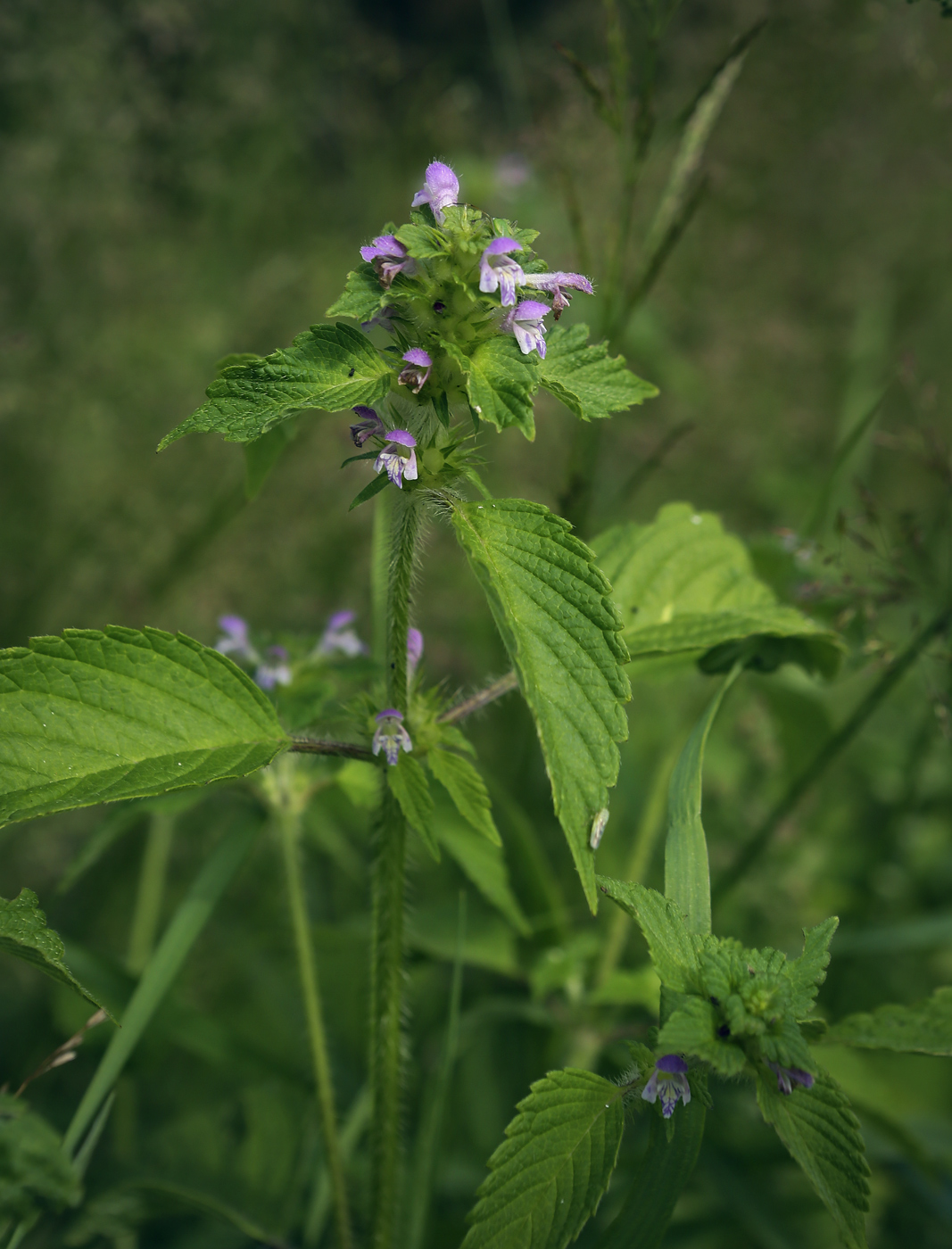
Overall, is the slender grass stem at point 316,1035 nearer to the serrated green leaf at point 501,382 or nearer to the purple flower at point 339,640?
the purple flower at point 339,640

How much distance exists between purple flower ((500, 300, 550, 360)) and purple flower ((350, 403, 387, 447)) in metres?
0.25

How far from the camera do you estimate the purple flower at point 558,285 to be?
4.44 ft

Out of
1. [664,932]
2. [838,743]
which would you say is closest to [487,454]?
[838,743]

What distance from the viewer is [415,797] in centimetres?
141

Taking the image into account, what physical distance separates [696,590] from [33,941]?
4.83 feet

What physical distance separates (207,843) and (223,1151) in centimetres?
121

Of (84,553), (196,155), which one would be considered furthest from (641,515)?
(196,155)

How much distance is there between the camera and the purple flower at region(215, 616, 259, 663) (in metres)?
2.14

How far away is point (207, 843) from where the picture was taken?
11.0 feet

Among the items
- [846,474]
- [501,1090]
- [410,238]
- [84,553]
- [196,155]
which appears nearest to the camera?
[410,238]

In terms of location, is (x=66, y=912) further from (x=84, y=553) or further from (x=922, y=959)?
(x=922, y=959)

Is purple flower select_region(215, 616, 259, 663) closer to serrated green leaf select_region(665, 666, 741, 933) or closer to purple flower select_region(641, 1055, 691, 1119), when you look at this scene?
serrated green leaf select_region(665, 666, 741, 933)

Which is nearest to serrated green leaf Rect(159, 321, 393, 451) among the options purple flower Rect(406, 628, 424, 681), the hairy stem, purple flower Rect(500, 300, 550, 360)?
purple flower Rect(500, 300, 550, 360)

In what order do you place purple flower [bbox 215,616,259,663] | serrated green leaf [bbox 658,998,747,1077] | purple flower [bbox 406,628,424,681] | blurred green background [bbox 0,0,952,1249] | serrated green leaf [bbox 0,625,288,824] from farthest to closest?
blurred green background [bbox 0,0,952,1249]
purple flower [bbox 215,616,259,663]
purple flower [bbox 406,628,424,681]
serrated green leaf [bbox 0,625,288,824]
serrated green leaf [bbox 658,998,747,1077]
